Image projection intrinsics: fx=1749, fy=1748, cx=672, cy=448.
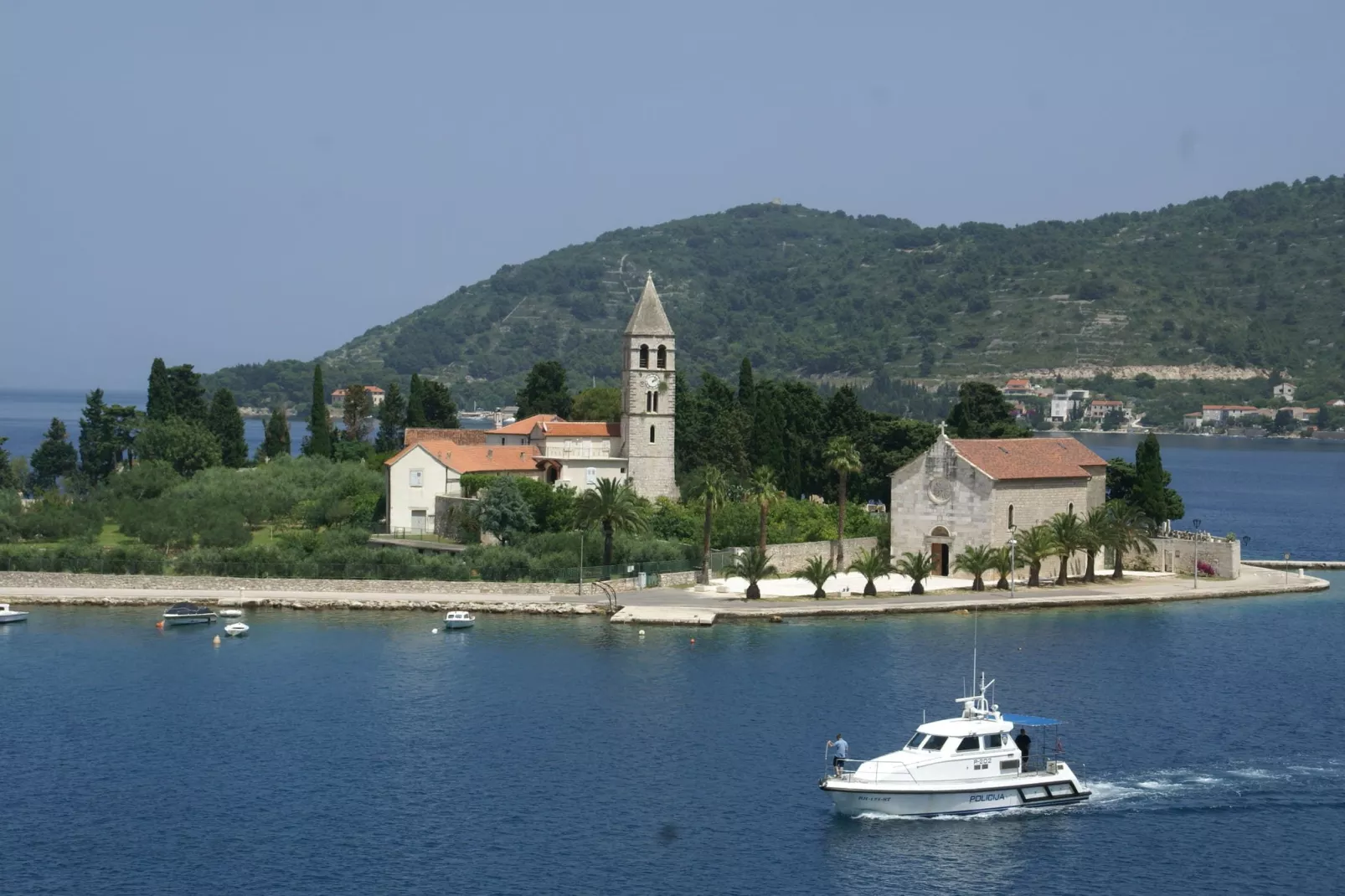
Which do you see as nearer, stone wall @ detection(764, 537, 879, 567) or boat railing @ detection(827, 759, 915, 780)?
boat railing @ detection(827, 759, 915, 780)

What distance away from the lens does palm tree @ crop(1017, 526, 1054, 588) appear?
71188 millimetres

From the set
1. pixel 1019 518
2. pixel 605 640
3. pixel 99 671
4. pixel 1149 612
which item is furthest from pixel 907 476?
pixel 99 671

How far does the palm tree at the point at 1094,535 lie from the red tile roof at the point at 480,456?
1018 inches

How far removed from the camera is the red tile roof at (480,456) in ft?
266

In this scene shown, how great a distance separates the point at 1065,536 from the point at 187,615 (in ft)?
114

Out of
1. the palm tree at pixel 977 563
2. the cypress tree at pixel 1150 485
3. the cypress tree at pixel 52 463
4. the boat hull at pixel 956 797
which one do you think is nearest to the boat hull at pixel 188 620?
the palm tree at pixel 977 563

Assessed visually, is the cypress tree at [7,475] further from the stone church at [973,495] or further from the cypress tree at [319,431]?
the stone church at [973,495]

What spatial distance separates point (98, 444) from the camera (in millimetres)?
103875

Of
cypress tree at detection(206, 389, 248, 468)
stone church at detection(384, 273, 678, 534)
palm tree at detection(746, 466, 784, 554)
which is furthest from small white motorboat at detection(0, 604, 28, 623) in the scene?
cypress tree at detection(206, 389, 248, 468)

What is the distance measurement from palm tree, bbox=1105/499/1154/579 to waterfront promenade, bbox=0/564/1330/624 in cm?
210

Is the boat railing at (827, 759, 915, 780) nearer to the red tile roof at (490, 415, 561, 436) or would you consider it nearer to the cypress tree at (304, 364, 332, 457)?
the red tile roof at (490, 415, 561, 436)

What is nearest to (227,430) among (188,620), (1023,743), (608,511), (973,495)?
(188,620)

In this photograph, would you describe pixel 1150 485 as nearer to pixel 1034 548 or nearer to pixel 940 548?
pixel 1034 548

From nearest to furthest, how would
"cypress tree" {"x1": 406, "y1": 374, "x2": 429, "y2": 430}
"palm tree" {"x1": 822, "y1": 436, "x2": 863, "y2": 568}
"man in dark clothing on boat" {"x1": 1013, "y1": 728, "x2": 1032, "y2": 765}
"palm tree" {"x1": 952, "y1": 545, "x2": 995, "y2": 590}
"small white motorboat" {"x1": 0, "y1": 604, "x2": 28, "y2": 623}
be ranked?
"man in dark clothing on boat" {"x1": 1013, "y1": 728, "x2": 1032, "y2": 765}
"small white motorboat" {"x1": 0, "y1": 604, "x2": 28, "y2": 623}
"palm tree" {"x1": 952, "y1": 545, "x2": 995, "y2": 590}
"palm tree" {"x1": 822, "y1": 436, "x2": 863, "y2": 568}
"cypress tree" {"x1": 406, "y1": 374, "x2": 429, "y2": 430}
